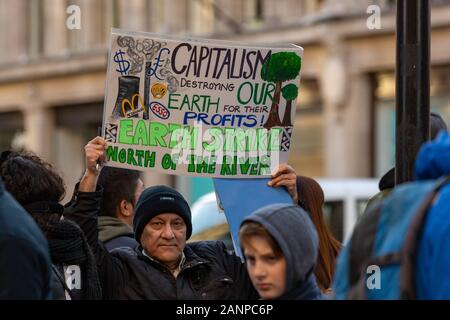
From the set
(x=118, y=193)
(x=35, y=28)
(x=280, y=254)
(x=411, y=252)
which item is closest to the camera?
(x=411, y=252)

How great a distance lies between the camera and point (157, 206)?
5.70 meters

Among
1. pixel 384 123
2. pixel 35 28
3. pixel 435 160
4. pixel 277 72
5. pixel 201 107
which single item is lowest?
pixel 384 123

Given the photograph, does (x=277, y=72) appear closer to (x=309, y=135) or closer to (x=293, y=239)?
(x=293, y=239)

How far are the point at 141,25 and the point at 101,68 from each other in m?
1.24

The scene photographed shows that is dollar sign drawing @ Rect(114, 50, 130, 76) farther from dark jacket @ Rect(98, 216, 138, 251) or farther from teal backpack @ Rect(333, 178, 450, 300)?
teal backpack @ Rect(333, 178, 450, 300)

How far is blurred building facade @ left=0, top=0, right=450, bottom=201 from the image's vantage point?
80.1ft

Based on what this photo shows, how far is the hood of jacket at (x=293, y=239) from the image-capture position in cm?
418

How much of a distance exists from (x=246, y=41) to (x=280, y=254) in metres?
19.8

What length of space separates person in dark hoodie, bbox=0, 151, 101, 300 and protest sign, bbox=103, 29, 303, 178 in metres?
0.58

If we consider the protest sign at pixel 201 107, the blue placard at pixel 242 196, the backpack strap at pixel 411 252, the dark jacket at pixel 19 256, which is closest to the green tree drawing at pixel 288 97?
the protest sign at pixel 201 107

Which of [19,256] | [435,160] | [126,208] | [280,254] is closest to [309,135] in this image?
[126,208]

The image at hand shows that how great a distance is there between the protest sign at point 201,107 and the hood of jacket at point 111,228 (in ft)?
2.98
